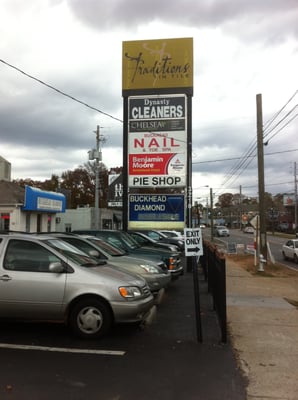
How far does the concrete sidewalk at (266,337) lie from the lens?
16.0ft

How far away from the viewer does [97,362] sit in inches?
215

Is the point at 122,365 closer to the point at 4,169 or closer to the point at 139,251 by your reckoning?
the point at 139,251

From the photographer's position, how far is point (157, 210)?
A: 17578 mm

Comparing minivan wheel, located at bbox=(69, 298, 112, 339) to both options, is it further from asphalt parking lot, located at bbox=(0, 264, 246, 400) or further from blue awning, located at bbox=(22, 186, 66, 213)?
blue awning, located at bbox=(22, 186, 66, 213)

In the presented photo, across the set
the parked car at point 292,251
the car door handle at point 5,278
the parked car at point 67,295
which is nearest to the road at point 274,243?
the parked car at point 292,251

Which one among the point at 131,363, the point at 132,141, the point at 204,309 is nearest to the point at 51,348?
the point at 131,363

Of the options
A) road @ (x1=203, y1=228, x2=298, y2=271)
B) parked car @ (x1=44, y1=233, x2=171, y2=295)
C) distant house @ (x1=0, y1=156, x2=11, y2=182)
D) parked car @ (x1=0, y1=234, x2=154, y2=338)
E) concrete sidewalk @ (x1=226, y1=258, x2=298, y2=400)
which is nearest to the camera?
concrete sidewalk @ (x1=226, y1=258, x2=298, y2=400)

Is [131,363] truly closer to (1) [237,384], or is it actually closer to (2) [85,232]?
(1) [237,384]

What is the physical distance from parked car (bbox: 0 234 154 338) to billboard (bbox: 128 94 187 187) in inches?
441

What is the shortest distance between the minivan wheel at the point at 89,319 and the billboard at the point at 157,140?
1146cm

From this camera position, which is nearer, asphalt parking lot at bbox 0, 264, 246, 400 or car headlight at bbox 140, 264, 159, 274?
asphalt parking lot at bbox 0, 264, 246, 400

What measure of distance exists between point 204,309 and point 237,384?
4.52 meters

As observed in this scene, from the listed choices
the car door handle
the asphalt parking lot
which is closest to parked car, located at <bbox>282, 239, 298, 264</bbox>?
the asphalt parking lot

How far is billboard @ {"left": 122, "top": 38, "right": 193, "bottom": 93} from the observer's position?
1784 centimetres
